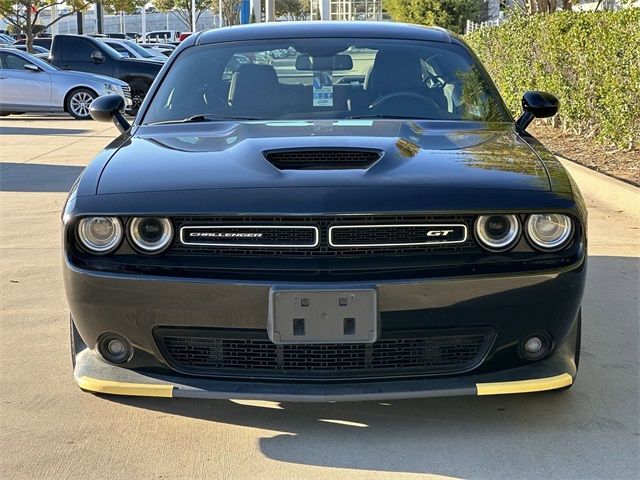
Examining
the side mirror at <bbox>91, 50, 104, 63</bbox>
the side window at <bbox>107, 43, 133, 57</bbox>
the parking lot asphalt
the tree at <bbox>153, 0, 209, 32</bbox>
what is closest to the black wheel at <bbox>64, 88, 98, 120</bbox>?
the side mirror at <bbox>91, 50, 104, 63</bbox>

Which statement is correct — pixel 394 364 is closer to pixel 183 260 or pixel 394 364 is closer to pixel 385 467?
pixel 385 467

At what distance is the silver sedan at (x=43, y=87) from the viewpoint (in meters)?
19.0

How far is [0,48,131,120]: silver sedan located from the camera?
A: 749 inches

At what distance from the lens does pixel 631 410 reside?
3963mm

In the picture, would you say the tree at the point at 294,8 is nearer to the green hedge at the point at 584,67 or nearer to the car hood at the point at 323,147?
the green hedge at the point at 584,67

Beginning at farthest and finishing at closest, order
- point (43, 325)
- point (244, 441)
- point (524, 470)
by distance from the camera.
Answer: point (43, 325)
point (244, 441)
point (524, 470)

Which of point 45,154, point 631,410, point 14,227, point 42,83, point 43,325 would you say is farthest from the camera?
point 42,83

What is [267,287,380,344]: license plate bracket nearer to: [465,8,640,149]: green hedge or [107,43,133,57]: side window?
[465,8,640,149]: green hedge

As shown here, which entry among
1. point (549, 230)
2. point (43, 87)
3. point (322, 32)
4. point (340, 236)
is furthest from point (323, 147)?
point (43, 87)

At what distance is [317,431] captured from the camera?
3723 mm

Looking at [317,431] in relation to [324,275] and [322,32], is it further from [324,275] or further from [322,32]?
[322,32]

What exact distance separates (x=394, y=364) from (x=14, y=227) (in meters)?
5.28

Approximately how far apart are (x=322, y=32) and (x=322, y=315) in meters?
2.42

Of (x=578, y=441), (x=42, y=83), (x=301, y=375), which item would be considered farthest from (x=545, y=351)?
(x=42, y=83)
